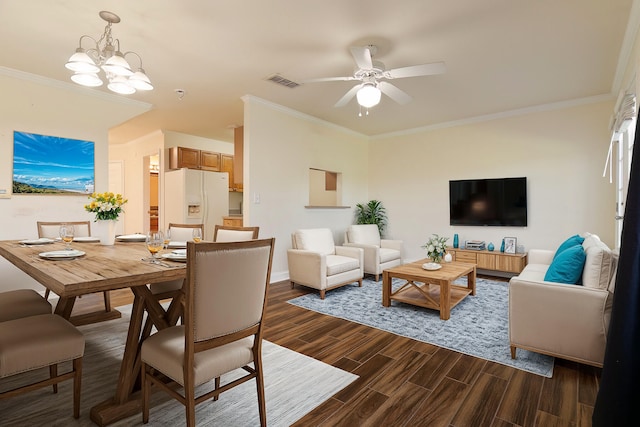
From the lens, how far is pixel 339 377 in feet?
7.01

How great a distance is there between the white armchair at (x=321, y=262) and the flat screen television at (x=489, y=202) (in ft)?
7.33

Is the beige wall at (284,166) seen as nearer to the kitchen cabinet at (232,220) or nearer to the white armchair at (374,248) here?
the white armchair at (374,248)

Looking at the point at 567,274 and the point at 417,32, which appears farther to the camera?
the point at 417,32

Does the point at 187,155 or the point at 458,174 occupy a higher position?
the point at 187,155

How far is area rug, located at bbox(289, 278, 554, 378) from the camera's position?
2.45 metres

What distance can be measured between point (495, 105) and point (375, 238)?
9.26 feet

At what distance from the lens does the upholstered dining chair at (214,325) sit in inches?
52.8

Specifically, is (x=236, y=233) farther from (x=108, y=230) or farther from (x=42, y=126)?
(x=42, y=126)

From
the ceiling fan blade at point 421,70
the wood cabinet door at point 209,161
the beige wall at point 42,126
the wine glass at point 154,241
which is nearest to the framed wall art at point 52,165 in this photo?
the beige wall at point 42,126

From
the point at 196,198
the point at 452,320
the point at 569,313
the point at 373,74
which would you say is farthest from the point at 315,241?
the point at 569,313

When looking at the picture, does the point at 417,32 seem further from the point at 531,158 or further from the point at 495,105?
the point at 531,158

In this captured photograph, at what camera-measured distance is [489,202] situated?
17.6ft

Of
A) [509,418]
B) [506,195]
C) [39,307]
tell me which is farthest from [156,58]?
[506,195]

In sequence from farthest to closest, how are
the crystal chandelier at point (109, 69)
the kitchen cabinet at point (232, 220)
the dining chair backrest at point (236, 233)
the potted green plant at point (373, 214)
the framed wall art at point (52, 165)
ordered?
1. the potted green plant at point (373, 214)
2. the kitchen cabinet at point (232, 220)
3. the framed wall art at point (52, 165)
4. the dining chair backrest at point (236, 233)
5. the crystal chandelier at point (109, 69)
